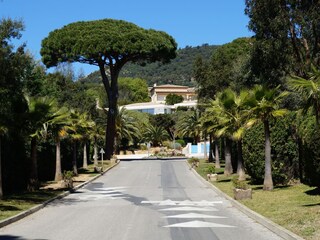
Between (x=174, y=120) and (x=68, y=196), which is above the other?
(x=174, y=120)

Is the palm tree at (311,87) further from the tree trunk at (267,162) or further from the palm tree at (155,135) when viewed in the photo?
the palm tree at (155,135)

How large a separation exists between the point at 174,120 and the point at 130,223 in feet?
299

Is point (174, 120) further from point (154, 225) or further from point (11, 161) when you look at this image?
point (154, 225)

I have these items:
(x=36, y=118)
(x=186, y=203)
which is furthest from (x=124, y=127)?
(x=186, y=203)

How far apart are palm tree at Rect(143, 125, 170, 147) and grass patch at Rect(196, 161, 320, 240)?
7103cm

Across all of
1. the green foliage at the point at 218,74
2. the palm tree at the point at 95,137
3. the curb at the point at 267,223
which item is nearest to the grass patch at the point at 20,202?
the curb at the point at 267,223

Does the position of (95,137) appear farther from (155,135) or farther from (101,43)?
(155,135)

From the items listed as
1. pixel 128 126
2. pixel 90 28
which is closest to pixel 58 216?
pixel 90 28

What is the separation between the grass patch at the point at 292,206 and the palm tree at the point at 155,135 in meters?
71.0

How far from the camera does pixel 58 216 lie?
16.9 m

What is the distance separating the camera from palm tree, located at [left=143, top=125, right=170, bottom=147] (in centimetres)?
9638

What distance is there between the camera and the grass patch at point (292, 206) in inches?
465

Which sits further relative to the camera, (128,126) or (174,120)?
(174,120)

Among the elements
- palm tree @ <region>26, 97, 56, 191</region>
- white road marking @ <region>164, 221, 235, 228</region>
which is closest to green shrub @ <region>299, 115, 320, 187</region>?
white road marking @ <region>164, 221, 235, 228</region>
